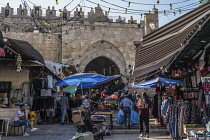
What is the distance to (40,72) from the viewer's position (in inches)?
455

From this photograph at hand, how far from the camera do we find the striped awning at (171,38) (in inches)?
230

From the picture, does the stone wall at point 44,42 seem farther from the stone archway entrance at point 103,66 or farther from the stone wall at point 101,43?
the stone archway entrance at point 103,66

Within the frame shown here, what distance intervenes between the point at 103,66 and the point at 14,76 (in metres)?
12.5

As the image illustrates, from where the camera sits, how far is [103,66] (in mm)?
22594

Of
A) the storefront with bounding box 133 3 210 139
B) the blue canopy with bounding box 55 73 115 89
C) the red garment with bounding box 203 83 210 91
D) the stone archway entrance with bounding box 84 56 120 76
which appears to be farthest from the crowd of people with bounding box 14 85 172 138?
the stone archway entrance with bounding box 84 56 120 76

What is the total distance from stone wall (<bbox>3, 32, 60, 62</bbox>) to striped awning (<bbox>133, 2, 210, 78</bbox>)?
12.5 m

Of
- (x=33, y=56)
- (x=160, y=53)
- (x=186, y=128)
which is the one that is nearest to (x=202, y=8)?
(x=160, y=53)

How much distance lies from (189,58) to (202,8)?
2.54 m

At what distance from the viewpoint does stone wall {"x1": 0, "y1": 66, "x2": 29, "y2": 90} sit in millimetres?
10430

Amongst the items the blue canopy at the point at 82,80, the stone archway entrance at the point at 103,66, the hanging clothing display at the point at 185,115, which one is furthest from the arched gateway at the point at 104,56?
the hanging clothing display at the point at 185,115

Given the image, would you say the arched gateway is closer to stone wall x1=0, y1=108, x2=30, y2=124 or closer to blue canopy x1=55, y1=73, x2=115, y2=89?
blue canopy x1=55, y1=73, x2=115, y2=89

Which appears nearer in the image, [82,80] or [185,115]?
[185,115]

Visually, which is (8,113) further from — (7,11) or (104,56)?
(7,11)

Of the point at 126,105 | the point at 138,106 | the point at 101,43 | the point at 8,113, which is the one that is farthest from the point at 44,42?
the point at 138,106
